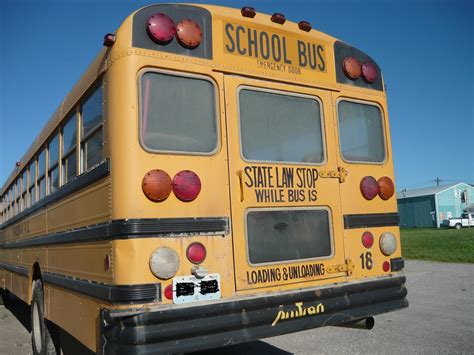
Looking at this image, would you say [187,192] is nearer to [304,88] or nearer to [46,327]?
[304,88]

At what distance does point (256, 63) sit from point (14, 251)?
5243mm

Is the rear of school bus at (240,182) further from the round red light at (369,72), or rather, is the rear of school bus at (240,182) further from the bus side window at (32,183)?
the bus side window at (32,183)

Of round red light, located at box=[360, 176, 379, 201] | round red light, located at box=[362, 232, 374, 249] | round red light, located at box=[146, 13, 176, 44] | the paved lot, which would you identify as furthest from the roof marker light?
the paved lot

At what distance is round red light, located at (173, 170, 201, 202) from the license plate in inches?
19.5

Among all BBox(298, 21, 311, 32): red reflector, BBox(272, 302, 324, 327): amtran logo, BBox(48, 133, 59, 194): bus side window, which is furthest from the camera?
BBox(48, 133, 59, 194): bus side window

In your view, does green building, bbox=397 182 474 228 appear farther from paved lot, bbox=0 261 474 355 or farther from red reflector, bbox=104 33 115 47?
red reflector, bbox=104 33 115 47

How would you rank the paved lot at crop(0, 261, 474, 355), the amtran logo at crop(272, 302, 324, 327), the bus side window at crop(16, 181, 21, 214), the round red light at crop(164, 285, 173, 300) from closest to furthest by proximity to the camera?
the round red light at crop(164, 285, 173, 300) < the amtran logo at crop(272, 302, 324, 327) < the paved lot at crop(0, 261, 474, 355) < the bus side window at crop(16, 181, 21, 214)

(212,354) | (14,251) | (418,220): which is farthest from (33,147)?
(418,220)

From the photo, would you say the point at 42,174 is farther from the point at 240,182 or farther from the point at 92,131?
the point at 240,182

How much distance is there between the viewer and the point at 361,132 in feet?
13.1

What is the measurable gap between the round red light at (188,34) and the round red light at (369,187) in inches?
67.3

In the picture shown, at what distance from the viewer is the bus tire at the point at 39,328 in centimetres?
475

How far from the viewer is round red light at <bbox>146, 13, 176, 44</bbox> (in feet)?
9.96

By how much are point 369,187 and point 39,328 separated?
12.2 feet
